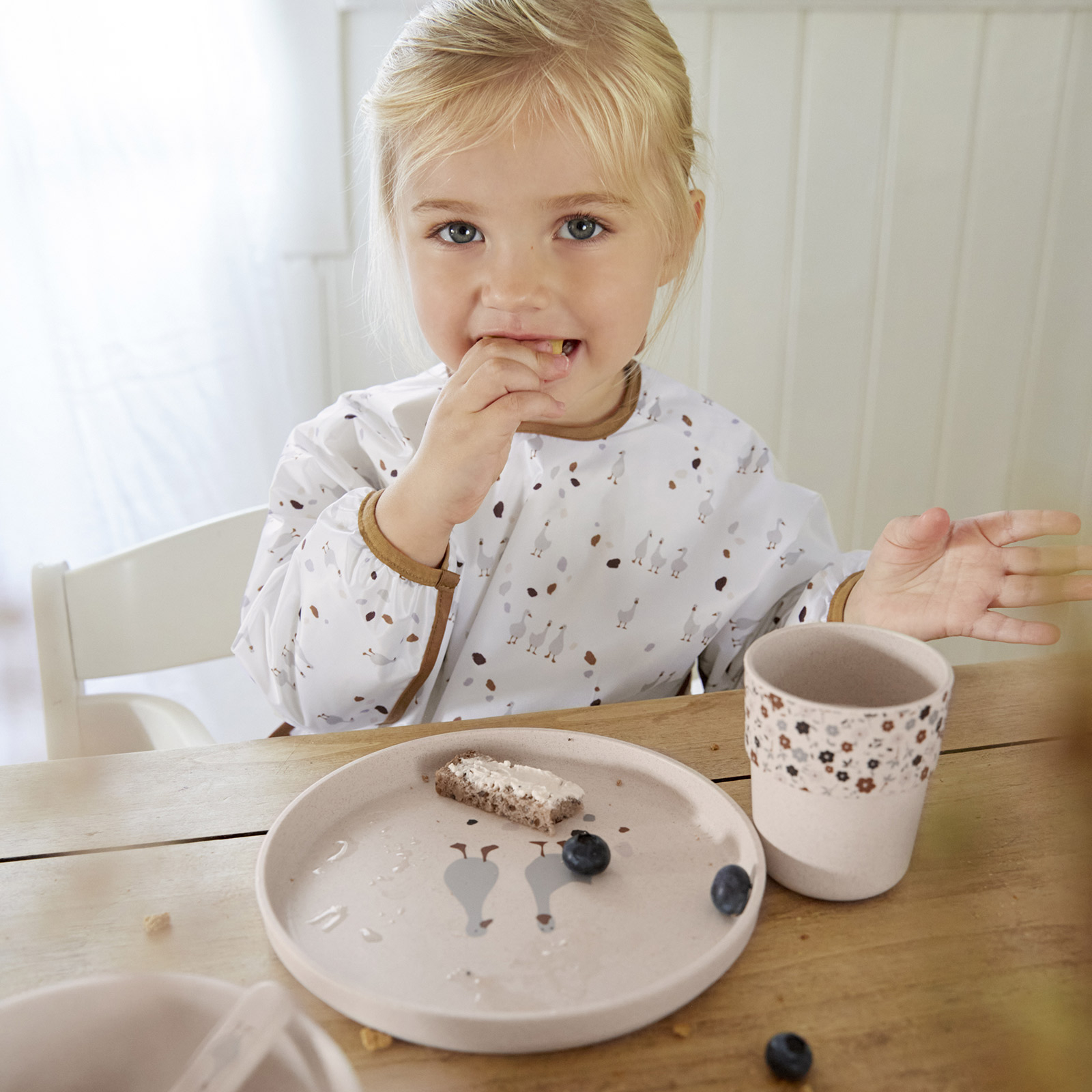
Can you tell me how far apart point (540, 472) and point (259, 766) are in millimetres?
446

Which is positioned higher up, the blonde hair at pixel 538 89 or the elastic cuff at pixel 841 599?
the blonde hair at pixel 538 89

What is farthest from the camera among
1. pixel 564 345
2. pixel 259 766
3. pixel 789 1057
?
pixel 564 345

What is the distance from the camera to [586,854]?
480 mm

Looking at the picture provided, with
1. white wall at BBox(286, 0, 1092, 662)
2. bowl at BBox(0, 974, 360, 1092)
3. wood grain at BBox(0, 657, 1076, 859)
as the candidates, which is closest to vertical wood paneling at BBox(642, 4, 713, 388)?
white wall at BBox(286, 0, 1092, 662)

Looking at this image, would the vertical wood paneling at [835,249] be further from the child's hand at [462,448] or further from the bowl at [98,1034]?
the bowl at [98,1034]

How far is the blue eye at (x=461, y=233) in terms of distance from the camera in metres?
0.79

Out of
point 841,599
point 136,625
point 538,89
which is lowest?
point 136,625

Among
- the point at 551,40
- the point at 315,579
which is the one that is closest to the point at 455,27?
the point at 551,40

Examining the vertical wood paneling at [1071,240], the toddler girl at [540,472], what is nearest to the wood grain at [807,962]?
the toddler girl at [540,472]

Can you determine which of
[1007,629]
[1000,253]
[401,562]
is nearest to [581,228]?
[401,562]

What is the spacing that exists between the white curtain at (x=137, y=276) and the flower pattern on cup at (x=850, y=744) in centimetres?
124

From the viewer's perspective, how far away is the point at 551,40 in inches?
30.1

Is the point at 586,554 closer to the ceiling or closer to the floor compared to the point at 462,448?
closer to the floor

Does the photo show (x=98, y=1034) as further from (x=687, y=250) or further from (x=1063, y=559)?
(x=687, y=250)
